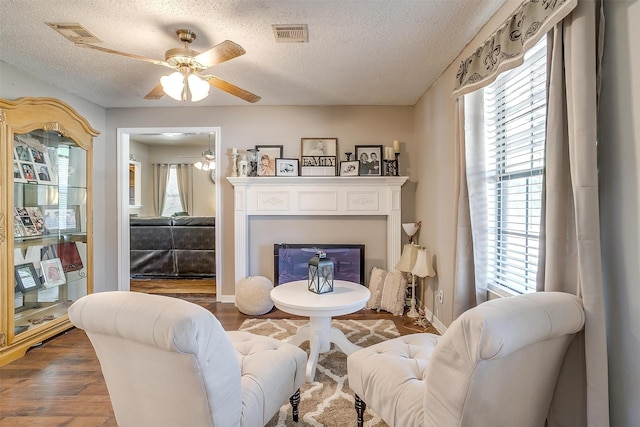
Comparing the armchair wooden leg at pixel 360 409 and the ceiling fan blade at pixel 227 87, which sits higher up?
the ceiling fan blade at pixel 227 87

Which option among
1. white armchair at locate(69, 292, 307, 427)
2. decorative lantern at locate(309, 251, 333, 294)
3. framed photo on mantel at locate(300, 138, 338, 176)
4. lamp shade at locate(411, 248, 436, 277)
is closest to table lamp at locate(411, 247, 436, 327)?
lamp shade at locate(411, 248, 436, 277)

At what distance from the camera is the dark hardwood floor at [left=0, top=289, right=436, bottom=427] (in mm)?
1826

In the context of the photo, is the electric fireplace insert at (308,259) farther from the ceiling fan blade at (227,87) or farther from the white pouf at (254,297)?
the ceiling fan blade at (227,87)

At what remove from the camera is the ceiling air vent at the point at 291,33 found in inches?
85.9

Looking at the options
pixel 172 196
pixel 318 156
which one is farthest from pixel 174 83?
pixel 172 196

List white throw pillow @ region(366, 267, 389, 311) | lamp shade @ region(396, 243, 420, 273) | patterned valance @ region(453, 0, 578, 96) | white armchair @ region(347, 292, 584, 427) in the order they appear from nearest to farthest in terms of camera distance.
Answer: white armchair @ region(347, 292, 584, 427)
patterned valance @ region(453, 0, 578, 96)
lamp shade @ region(396, 243, 420, 273)
white throw pillow @ region(366, 267, 389, 311)

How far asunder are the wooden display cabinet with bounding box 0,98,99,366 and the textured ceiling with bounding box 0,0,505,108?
518 millimetres

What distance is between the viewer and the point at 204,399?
115cm

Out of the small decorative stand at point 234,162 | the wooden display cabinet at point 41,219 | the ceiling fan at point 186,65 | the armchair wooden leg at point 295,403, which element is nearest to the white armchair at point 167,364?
the armchair wooden leg at point 295,403

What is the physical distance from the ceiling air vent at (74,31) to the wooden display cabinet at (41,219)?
80cm

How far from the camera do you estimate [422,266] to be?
315 cm

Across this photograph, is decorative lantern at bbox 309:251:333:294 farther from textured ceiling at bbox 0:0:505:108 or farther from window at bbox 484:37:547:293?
textured ceiling at bbox 0:0:505:108

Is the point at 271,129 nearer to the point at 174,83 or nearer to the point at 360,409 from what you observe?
the point at 174,83

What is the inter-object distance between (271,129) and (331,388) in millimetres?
2948
